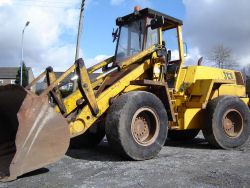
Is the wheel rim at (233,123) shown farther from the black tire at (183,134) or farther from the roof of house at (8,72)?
the roof of house at (8,72)

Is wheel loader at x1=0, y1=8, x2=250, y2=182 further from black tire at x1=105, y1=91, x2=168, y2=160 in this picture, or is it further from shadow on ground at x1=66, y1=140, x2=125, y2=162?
shadow on ground at x1=66, y1=140, x2=125, y2=162

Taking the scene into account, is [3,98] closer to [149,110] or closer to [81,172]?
[81,172]

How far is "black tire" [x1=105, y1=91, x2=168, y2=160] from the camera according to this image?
15.3 ft

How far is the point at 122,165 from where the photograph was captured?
454cm

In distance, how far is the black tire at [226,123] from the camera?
6.25 meters

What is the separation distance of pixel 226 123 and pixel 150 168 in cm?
307

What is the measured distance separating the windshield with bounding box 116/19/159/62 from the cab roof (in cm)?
10

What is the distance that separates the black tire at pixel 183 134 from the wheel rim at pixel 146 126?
112 inches

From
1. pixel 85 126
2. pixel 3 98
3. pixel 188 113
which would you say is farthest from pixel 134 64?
pixel 3 98

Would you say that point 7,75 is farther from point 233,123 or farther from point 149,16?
point 233,123

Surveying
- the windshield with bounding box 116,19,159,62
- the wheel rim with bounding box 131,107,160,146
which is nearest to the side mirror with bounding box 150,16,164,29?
the windshield with bounding box 116,19,159,62

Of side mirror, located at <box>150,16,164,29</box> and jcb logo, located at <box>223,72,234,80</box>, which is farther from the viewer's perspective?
jcb logo, located at <box>223,72,234,80</box>

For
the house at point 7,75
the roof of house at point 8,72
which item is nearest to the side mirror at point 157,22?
the house at point 7,75

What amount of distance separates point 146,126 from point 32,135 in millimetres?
2187
